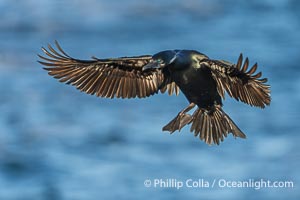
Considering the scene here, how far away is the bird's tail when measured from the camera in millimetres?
10125

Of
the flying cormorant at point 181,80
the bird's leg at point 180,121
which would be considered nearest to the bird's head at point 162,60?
the flying cormorant at point 181,80

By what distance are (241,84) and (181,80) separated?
0.51 m

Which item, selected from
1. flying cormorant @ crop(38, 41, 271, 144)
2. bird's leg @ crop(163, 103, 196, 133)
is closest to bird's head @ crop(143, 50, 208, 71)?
flying cormorant @ crop(38, 41, 271, 144)

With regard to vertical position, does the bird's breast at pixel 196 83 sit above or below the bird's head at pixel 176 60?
below

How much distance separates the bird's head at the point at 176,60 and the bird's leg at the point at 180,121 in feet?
→ 1.82

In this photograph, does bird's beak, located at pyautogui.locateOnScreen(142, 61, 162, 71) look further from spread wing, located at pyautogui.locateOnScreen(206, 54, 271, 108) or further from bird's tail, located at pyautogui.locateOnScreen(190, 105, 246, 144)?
bird's tail, located at pyautogui.locateOnScreen(190, 105, 246, 144)

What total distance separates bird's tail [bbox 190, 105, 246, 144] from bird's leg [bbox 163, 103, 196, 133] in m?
0.06

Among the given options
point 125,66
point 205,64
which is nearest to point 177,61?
point 205,64

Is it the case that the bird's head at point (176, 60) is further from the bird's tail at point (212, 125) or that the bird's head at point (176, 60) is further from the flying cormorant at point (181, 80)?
the bird's tail at point (212, 125)

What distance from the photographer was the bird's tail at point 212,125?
10.1 meters

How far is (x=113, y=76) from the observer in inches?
415

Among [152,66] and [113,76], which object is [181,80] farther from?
[113,76]

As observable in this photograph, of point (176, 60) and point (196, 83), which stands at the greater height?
point (176, 60)

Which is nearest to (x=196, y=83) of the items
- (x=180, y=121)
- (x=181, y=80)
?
(x=181, y=80)
